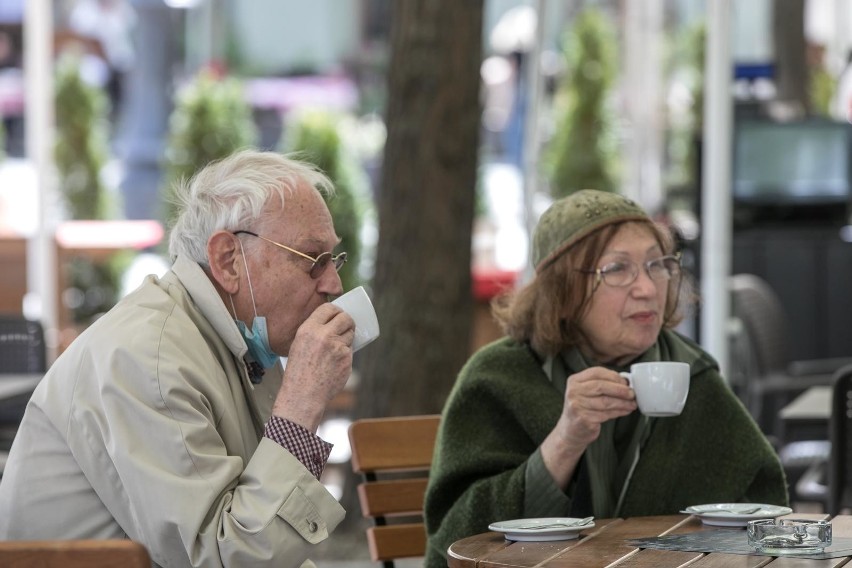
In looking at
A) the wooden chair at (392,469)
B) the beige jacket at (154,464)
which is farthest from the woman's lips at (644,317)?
the beige jacket at (154,464)

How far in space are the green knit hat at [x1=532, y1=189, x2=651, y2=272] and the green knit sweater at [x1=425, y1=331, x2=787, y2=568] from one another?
0.77 ft

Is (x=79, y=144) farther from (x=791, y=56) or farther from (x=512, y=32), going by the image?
(x=791, y=56)

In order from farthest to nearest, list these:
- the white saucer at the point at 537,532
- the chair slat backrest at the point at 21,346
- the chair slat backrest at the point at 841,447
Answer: the chair slat backrest at the point at 21,346, the chair slat backrest at the point at 841,447, the white saucer at the point at 537,532

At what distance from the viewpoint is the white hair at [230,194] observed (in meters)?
2.42

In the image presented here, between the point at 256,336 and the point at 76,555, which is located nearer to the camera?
the point at 76,555

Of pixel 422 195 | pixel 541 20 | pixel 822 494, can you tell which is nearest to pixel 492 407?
pixel 822 494

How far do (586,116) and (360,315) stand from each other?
513 inches

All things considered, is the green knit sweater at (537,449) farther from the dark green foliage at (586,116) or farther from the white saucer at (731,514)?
the dark green foliage at (586,116)

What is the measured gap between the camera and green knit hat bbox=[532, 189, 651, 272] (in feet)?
9.73

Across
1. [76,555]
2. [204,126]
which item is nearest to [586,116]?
[204,126]

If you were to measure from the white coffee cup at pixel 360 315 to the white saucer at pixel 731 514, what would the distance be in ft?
2.15

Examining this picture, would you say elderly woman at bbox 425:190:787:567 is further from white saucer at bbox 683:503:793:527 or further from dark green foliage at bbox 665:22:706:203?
dark green foliage at bbox 665:22:706:203

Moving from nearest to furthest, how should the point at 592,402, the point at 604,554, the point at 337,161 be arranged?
the point at 604,554 < the point at 592,402 < the point at 337,161

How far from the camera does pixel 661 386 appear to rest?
2.52 metres
